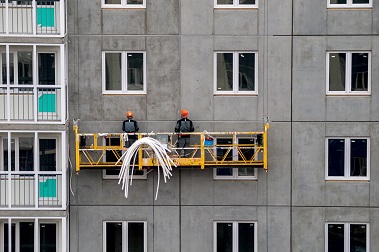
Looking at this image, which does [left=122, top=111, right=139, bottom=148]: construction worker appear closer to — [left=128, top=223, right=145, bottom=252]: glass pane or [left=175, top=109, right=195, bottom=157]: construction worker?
[left=175, top=109, right=195, bottom=157]: construction worker

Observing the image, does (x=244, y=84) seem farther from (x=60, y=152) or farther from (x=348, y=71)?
(x=60, y=152)

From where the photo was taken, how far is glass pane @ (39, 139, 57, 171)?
46.8m

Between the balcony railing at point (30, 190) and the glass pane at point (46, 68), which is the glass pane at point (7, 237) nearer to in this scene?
the balcony railing at point (30, 190)

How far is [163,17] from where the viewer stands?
153ft

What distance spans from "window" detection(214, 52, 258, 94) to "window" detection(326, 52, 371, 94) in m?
2.63

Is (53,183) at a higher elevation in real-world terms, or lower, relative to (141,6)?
lower

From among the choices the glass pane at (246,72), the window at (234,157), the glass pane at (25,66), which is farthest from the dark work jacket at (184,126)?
the glass pane at (25,66)

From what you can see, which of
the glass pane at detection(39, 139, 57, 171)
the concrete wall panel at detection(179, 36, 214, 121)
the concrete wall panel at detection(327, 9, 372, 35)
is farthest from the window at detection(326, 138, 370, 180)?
the glass pane at detection(39, 139, 57, 171)

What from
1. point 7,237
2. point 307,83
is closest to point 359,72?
point 307,83

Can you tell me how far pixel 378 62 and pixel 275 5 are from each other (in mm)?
4058

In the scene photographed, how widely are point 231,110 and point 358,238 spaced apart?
20.7 ft

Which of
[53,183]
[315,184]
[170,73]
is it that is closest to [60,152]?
[53,183]

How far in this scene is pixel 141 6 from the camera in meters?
46.8

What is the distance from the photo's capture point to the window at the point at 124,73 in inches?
1850
